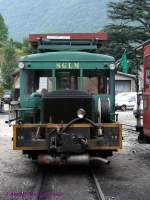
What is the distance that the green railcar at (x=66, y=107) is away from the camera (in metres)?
12.3

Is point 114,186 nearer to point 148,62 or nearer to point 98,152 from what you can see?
point 98,152

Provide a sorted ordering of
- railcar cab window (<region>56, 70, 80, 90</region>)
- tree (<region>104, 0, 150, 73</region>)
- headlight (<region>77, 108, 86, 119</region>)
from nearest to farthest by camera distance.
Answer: headlight (<region>77, 108, 86, 119</region>) < railcar cab window (<region>56, 70, 80, 90</region>) < tree (<region>104, 0, 150, 73</region>)

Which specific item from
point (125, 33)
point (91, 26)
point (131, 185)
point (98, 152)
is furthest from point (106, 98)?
point (91, 26)

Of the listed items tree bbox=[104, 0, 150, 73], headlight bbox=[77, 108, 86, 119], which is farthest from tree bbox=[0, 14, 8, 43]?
headlight bbox=[77, 108, 86, 119]

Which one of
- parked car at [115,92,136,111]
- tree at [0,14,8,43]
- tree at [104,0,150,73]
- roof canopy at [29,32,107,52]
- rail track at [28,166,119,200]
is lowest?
rail track at [28,166,119,200]

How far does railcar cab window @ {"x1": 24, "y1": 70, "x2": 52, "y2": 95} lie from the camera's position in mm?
13578

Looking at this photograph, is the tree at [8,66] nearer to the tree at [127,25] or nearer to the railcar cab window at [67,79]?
the tree at [127,25]

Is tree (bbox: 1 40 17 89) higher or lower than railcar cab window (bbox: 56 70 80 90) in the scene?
higher

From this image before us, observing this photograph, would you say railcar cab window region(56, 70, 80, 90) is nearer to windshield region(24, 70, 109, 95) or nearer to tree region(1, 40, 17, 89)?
windshield region(24, 70, 109, 95)

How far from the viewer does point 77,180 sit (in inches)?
482

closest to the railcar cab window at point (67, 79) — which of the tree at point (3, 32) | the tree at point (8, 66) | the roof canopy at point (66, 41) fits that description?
the roof canopy at point (66, 41)

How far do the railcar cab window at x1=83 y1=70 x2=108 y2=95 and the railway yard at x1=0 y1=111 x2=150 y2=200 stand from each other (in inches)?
71.6

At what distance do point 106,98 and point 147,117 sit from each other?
5.14 feet

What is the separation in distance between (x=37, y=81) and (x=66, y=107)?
142cm
